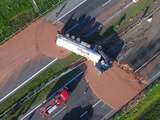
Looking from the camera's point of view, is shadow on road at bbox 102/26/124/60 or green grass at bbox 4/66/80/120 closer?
green grass at bbox 4/66/80/120

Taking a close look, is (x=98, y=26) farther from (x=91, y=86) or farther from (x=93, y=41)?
(x=91, y=86)

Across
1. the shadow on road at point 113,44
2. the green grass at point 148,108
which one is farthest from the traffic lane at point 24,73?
the green grass at point 148,108

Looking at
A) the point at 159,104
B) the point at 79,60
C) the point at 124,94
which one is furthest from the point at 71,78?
the point at 159,104

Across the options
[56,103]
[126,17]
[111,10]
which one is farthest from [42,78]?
[126,17]

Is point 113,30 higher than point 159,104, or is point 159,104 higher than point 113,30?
point 113,30

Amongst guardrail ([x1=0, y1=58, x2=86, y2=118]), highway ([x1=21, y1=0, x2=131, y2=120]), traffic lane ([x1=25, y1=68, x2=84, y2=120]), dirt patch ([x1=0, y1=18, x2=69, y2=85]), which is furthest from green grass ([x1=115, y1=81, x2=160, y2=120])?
dirt patch ([x1=0, y1=18, x2=69, y2=85])

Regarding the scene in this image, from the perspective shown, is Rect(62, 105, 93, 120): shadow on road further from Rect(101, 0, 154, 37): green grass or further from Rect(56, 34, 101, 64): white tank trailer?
Rect(101, 0, 154, 37): green grass
